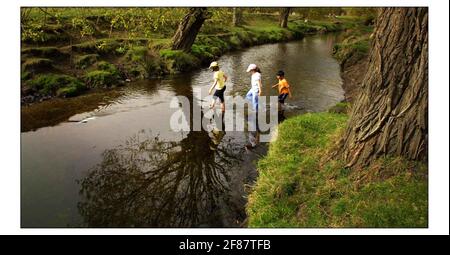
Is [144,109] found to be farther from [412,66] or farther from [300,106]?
[412,66]

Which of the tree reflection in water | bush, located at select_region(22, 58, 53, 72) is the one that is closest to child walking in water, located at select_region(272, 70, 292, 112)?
the tree reflection in water

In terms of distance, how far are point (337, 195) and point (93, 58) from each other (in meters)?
15.7

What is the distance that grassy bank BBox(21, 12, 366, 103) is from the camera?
16312 millimetres

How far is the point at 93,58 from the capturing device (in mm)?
19547

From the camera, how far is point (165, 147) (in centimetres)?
1107

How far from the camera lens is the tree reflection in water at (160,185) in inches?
306

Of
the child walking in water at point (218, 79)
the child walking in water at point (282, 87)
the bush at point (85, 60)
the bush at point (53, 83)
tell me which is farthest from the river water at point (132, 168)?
the bush at point (85, 60)

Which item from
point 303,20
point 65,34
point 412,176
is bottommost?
point 412,176

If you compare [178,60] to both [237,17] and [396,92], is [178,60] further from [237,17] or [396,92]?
[237,17]

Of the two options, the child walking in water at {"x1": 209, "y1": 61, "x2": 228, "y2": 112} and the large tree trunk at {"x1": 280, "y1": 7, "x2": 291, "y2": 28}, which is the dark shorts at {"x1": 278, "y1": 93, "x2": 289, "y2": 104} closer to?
the child walking in water at {"x1": 209, "y1": 61, "x2": 228, "y2": 112}

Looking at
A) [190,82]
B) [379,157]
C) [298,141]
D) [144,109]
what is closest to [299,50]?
[190,82]

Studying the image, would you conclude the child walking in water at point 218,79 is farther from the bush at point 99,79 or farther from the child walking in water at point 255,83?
the bush at point 99,79

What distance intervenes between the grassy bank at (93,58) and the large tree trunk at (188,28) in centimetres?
58

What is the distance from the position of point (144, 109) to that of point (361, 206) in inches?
389
